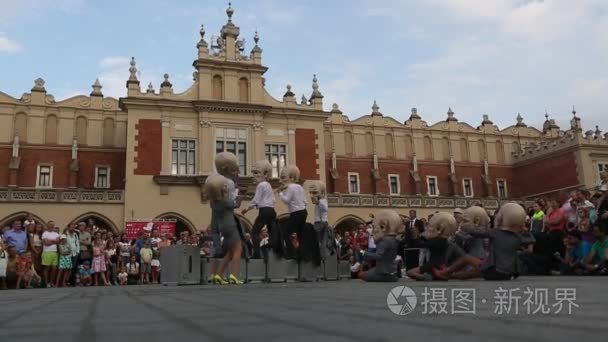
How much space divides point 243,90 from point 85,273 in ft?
60.1

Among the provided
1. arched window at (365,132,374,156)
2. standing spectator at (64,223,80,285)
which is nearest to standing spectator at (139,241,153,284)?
standing spectator at (64,223,80,285)

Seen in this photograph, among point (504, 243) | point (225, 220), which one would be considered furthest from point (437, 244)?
point (225, 220)

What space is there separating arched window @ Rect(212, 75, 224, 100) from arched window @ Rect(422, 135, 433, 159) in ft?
56.2

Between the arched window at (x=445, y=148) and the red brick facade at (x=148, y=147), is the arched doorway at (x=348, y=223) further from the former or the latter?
the arched window at (x=445, y=148)

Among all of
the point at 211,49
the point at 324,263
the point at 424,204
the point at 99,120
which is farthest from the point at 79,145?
the point at 324,263

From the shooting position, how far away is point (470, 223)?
28.3ft

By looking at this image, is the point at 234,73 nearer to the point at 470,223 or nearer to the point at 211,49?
the point at 211,49

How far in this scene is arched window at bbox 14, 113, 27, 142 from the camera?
A: 31.3m

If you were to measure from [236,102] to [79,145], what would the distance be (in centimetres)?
1058

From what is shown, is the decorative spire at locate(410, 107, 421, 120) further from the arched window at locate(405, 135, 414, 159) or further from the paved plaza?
the paved plaza

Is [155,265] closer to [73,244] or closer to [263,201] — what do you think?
[73,244]

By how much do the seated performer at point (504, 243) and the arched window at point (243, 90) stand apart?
2378 cm

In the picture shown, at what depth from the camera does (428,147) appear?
40281mm

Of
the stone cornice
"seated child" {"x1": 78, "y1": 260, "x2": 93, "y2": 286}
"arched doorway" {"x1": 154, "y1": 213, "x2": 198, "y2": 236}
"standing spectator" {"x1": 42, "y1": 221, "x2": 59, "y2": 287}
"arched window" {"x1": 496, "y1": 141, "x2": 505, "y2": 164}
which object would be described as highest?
the stone cornice
